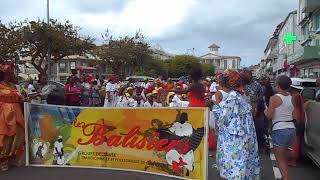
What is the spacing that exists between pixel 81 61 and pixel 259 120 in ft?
280

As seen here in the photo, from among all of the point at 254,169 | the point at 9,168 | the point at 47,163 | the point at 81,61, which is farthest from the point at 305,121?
the point at 81,61

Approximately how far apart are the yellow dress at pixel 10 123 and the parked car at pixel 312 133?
4.66m

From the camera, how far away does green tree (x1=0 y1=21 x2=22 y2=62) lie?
131 feet

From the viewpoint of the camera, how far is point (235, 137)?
20.8 feet

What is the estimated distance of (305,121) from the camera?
9.12 metres

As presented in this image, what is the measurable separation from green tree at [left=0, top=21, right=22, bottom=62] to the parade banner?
32.5 metres

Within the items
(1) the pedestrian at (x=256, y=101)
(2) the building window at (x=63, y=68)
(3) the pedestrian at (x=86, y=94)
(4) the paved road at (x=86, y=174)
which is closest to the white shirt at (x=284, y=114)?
(4) the paved road at (x=86, y=174)

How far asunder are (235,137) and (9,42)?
3706 cm

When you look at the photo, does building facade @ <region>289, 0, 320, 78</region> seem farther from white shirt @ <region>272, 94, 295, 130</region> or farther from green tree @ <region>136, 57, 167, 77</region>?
white shirt @ <region>272, 94, 295, 130</region>

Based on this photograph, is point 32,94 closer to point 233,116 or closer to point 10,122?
point 10,122

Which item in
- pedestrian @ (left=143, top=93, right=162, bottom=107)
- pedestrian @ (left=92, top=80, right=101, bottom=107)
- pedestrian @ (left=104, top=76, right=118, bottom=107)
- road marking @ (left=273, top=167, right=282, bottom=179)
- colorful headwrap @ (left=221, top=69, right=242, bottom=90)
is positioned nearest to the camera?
colorful headwrap @ (left=221, top=69, right=242, bottom=90)

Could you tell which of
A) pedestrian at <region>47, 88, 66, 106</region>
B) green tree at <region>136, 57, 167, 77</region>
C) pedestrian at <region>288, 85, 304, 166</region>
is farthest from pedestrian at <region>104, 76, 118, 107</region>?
green tree at <region>136, 57, 167, 77</region>

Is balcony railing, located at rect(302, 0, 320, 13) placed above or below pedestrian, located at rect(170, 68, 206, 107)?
above

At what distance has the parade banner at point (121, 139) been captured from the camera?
23.1ft
